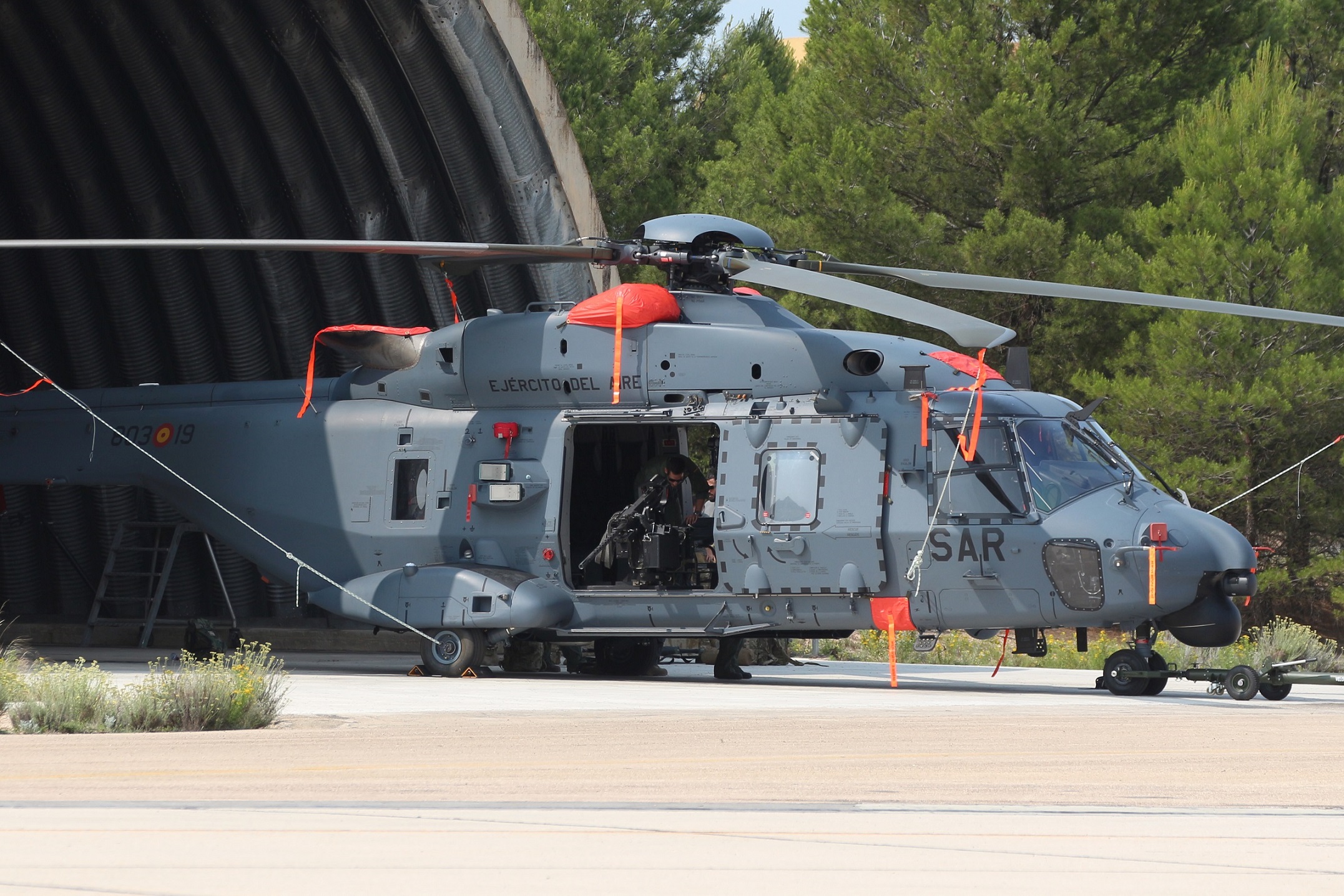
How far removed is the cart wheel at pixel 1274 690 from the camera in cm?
1320

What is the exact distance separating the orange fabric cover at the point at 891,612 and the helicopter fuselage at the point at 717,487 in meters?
0.02

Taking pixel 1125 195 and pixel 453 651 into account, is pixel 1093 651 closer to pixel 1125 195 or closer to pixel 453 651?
pixel 1125 195

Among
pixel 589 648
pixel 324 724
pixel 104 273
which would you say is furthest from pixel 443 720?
pixel 104 273

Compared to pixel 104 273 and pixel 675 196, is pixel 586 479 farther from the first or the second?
pixel 675 196

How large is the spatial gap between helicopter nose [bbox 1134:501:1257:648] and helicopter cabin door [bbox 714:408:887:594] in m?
2.24

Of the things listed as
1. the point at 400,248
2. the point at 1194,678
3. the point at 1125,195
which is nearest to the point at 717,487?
the point at 400,248

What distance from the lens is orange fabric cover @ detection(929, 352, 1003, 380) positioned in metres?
13.9

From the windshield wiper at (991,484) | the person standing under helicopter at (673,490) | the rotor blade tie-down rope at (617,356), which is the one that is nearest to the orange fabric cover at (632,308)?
the rotor blade tie-down rope at (617,356)

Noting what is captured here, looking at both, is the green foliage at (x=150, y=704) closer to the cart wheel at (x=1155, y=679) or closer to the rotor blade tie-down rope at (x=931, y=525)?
the rotor blade tie-down rope at (x=931, y=525)

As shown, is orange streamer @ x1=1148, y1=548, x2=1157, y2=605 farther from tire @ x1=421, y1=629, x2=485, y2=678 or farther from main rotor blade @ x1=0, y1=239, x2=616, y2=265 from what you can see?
tire @ x1=421, y1=629, x2=485, y2=678

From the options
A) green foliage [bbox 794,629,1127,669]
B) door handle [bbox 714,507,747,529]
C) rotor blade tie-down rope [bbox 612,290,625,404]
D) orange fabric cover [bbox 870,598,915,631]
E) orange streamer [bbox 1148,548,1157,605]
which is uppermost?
rotor blade tie-down rope [bbox 612,290,625,404]

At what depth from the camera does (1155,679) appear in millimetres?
13391

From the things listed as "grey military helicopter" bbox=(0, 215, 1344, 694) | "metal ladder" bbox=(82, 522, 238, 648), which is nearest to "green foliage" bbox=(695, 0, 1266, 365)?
"grey military helicopter" bbox=(0, 215, 1344, 694)

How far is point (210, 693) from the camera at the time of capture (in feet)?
32.7
